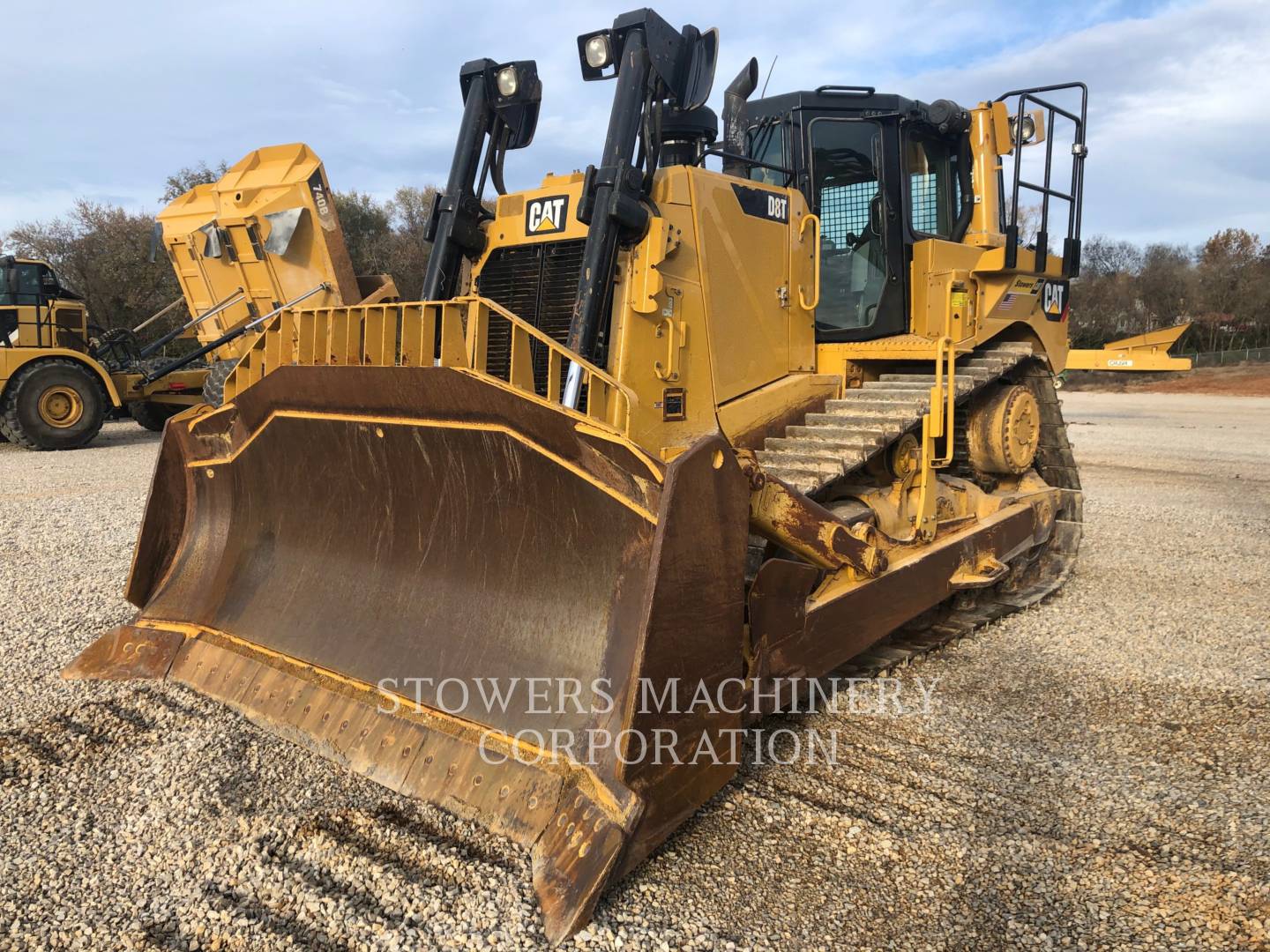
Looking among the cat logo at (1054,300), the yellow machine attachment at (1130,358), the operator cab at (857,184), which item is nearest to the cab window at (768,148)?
the operator cab at (857,184)

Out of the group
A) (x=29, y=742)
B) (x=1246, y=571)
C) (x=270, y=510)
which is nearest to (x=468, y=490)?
(x=270, y=510)

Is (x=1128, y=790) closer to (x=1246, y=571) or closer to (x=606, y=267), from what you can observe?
(x=606, y=267)

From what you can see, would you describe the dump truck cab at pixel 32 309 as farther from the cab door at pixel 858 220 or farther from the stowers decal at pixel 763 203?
the stowers decal at pixel 763 203

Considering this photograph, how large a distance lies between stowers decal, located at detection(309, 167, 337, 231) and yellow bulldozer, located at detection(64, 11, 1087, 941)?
5.54 metres

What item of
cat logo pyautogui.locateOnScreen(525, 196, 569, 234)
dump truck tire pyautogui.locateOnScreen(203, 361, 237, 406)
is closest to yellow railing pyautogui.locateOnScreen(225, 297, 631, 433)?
dump truck tire pyautogui.locateOnScreen(203, 361, 237, 406)

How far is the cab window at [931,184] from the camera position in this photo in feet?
17.1

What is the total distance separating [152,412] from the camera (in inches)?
625

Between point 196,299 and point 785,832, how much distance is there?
37.6 feet

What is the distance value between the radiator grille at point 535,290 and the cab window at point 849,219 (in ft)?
5.22

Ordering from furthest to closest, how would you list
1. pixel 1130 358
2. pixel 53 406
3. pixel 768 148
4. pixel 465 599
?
pixel 53 406
pixel 1130 358
pixel 768 148
pixel 465 599

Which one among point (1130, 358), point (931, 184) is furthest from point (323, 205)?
point (1130, 358)

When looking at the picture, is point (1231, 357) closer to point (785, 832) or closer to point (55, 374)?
point (55, 374)

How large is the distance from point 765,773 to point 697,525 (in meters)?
1.13

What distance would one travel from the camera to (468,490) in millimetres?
3326
